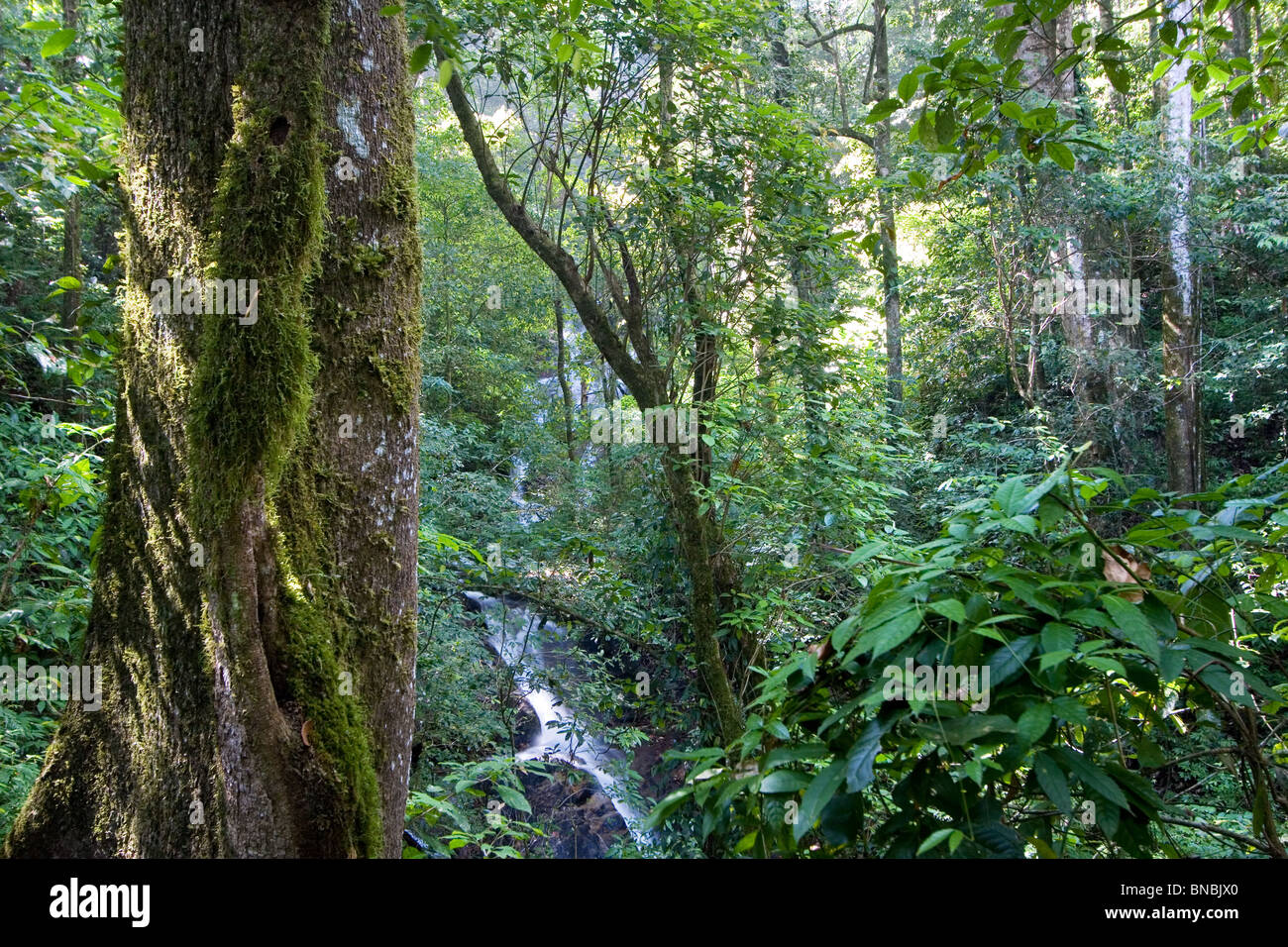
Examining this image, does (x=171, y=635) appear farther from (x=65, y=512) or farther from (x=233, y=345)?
(x=65, y=512)

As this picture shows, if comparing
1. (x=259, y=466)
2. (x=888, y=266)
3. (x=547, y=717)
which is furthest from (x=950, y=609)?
(x=888, y=266)

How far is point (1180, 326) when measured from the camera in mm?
10023

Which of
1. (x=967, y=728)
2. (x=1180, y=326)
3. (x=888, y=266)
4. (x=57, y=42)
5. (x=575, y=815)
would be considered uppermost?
(x=888, y=266)

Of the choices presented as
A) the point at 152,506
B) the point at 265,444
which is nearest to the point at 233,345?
the point at 265,444

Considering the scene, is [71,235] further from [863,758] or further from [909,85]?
[863,758]

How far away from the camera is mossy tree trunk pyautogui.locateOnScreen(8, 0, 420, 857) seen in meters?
1.71

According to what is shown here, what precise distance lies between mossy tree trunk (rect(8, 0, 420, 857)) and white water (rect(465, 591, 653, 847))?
11.3ft

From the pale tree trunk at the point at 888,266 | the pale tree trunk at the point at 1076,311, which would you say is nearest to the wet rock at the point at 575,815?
the pale tree trunk at the point at 888,266

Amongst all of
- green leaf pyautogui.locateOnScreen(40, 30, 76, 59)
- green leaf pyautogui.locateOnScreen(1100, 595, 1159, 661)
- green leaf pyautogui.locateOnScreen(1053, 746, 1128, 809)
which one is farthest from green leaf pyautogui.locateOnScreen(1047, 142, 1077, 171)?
green leaf pyautogui.locateOnScreen(40, 30, 76, 59)

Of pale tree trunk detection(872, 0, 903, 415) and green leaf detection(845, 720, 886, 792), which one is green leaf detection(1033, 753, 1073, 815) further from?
pale tree trunk detection(872, 0, 903, 415)

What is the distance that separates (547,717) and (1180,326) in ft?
32.1

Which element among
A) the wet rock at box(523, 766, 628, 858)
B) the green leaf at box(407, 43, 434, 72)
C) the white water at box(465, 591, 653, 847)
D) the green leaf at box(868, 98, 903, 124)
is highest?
the green leaf at box(868, 98, 903, 124)

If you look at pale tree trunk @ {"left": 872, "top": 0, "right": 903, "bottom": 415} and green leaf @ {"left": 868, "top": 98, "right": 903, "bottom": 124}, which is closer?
green leaf @ {"left": 868, "top": 98, "right": 903, "bottom": 124}
